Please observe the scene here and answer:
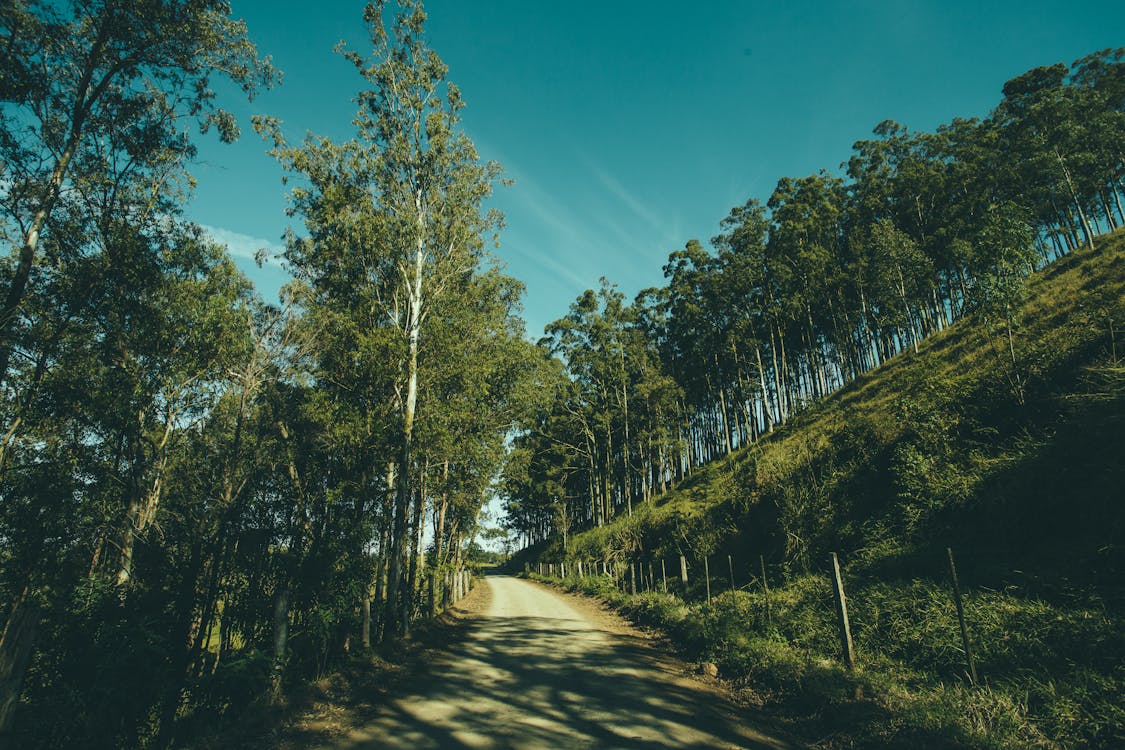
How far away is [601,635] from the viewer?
447 inches

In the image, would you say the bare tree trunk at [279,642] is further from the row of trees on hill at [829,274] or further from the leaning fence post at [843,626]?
the row of trees on hill at [829,274]

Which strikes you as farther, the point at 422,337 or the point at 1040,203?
the point at 1040,203

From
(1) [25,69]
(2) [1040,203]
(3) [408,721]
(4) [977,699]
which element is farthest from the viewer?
(2) [1040,203]

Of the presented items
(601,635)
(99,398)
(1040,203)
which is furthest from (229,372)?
(1040,203)

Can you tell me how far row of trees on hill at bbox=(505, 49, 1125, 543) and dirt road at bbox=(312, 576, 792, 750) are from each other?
20.6m

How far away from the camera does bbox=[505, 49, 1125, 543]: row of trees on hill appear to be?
32219 mm

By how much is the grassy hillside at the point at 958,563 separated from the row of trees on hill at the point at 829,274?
16788mm

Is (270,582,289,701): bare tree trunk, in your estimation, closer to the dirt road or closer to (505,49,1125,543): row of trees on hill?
the dirt road

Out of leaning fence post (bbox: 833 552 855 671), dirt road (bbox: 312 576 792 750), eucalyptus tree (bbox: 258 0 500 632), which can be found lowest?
dirt road (bbox: 312 576 792 750)

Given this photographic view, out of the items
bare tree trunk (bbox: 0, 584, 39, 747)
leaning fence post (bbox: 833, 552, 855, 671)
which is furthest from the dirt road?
bare tree trunk (bbox: 0, 584, 39, 747)

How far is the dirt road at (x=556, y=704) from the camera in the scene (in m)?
5.02

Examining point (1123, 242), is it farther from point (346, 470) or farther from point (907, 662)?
point (346, 470)

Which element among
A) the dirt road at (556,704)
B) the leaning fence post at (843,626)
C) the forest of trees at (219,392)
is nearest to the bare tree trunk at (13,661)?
the forest of trees at (219,392)

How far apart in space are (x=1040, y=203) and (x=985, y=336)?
25737mm
